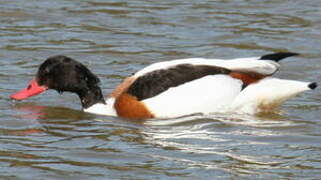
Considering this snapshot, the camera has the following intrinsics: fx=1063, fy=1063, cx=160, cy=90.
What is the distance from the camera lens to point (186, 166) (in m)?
8.66

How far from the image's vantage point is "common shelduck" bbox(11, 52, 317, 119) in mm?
10648

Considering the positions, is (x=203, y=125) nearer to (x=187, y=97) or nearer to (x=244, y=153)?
(x=187, y=97)

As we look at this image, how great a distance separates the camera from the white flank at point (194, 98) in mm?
10656

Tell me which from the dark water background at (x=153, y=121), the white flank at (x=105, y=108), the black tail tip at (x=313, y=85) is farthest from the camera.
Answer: the white flank at (x=105, y=108)

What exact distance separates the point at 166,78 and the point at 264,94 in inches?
42.2

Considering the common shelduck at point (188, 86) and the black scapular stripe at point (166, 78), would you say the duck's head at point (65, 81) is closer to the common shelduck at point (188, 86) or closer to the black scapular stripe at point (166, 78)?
the common shelduck at point (188, 86)

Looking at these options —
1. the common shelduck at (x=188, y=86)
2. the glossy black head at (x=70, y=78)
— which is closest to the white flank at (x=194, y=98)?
the common shelduck at (x=188, y=86)

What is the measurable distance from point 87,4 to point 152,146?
6896 millimetres

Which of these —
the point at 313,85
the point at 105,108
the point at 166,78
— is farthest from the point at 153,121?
the point at 313,85

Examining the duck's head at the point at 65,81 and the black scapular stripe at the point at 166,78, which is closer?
the black scapular stripe at the point at 166,78

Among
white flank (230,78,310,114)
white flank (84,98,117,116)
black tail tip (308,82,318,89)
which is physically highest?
black tail tip (308,82,318,89)

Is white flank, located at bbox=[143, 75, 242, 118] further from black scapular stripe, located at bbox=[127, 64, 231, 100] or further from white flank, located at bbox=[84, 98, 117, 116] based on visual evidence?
white flank, located at bbox=[84, 98, 117, 116]

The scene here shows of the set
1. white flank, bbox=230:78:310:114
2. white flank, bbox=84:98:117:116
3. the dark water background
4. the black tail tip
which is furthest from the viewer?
white flank, bbox=84:98:117:116

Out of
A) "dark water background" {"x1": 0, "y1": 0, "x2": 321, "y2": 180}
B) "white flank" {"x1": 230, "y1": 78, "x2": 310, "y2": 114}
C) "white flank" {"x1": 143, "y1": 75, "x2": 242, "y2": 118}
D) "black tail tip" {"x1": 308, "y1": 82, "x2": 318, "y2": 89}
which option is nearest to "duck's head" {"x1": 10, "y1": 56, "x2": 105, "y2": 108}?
"dark water background" {"x1": 0, "y1": 0, "x2": 321, "y2": 180}
